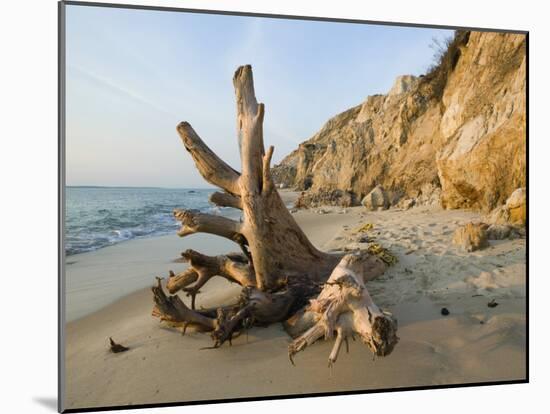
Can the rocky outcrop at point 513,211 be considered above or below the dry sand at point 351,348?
above

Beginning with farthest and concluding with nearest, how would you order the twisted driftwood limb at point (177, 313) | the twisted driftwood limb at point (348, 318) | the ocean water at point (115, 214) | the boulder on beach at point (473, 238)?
the boulder on beach at point (473, 238) < the ocean water at point (115, 214) < the twisted driftwood limb at point (177, 313) < the twisted driftwood limb at point (348, 318)

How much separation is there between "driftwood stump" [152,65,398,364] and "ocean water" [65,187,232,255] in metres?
0.75

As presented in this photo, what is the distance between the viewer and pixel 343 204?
10898mm

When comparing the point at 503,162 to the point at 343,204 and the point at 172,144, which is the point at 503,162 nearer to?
the point at 172,144

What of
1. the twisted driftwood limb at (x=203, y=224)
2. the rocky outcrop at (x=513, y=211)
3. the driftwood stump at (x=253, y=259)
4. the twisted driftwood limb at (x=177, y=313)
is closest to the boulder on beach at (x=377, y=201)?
the rocky outcrop at (x=513, y=211)

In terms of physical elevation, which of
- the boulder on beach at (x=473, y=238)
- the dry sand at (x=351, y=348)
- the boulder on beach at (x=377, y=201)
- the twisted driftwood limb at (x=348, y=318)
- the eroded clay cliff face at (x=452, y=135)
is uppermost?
the eroded clay cliff face at (x=452, y=135)

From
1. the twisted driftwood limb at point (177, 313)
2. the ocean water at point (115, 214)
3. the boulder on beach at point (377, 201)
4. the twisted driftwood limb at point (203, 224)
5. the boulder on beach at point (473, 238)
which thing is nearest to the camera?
the twisted driftwood limb at point (177, 313)

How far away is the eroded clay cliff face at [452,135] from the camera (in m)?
4.72

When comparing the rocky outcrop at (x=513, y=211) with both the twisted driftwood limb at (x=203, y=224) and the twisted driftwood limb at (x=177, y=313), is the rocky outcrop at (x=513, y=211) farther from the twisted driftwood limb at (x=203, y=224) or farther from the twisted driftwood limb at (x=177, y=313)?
the twisted driftwood limb at (x=177, y=313)

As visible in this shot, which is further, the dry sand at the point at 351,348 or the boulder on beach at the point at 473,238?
the boulder on beach at the point at 473,238

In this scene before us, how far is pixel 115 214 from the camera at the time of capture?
7.25 metres

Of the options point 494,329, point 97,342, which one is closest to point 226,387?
point 97,342

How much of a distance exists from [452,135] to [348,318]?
14.5ft

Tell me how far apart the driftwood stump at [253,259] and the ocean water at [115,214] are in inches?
29.6
